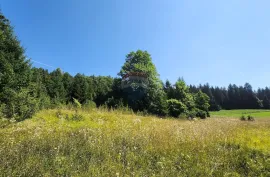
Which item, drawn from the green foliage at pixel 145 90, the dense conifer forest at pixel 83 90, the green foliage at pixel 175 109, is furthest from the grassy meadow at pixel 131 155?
the green foliage at pixel 175 109

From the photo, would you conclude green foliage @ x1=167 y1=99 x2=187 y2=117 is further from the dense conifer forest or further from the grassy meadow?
the grassy meadow

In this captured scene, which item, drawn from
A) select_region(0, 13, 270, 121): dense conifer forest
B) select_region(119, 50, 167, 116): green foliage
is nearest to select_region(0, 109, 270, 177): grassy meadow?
select_region(0, 13, 270, 121): dense conifer forest

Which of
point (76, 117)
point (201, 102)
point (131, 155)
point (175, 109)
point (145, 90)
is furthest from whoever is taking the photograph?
point (201, 102)

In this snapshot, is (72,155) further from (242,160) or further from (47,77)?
(47,77)

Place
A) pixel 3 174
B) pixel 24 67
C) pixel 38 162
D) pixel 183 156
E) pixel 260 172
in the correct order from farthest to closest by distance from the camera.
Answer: pixel 24 67, pixel 183 156, pixel 260 172, pixel 38 162, pixel 3 174

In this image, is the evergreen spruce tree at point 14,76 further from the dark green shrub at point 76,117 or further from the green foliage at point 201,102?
the green foliage at point 201,102

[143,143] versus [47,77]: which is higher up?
[47,77]

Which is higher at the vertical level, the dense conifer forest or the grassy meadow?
the dense conifer forest

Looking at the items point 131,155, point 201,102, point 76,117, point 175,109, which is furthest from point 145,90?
point 131,155

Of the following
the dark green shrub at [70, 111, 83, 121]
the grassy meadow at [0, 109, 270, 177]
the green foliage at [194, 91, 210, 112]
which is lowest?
the grassy meadow at [0, 109, 270, 177]

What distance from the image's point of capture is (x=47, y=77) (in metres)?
35.3

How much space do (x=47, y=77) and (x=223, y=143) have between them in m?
36.7

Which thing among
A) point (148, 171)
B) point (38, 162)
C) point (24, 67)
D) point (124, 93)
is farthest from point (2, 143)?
point (124, 93)

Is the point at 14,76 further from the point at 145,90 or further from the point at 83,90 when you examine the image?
the point at 83,90
